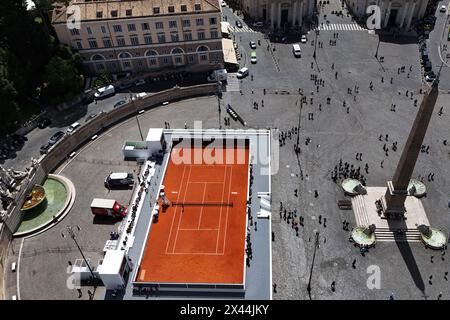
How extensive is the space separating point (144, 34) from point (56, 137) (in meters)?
27.8

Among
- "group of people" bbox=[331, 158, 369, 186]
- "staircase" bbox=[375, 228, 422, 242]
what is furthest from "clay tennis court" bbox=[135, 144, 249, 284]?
"staircase" bbox=[375, 228, 422, 242]

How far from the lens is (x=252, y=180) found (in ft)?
214

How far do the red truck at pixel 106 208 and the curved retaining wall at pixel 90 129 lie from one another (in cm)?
1118

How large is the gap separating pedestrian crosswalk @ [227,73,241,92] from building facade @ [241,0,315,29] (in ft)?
82.6

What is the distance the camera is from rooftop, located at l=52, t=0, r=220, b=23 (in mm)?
81312

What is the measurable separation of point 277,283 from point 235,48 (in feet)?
197

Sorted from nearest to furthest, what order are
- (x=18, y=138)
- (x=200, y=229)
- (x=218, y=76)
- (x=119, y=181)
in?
(x=200, y=229) → (x=119, y=181) → (x=18, y=138) → (x=218, y=76)

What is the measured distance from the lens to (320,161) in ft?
223

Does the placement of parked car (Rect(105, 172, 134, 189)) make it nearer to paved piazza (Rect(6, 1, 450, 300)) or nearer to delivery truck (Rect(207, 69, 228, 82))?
paved piazza (Rect(6, 1, 450, 300))

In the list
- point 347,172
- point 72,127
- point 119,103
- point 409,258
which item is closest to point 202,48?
point 119,103

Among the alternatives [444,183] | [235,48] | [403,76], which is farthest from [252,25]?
[444,183]

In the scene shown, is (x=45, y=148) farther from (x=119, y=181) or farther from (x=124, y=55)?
(x=124, y=55)

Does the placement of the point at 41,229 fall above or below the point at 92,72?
below

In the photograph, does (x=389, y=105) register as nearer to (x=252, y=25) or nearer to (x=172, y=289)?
(x=252, y=25)
